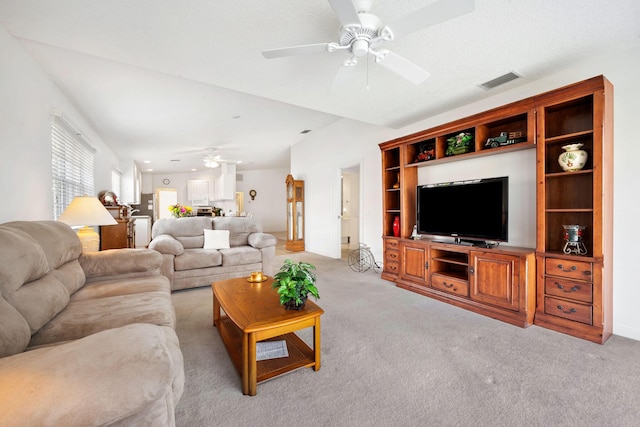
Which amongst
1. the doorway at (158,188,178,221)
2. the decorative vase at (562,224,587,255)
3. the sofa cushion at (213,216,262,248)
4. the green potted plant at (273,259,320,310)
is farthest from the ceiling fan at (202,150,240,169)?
the decorative vase at (562,224,587,255)

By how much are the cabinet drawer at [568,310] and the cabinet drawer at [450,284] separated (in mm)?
691

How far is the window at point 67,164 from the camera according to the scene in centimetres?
329

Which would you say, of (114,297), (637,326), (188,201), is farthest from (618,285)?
(188,201)

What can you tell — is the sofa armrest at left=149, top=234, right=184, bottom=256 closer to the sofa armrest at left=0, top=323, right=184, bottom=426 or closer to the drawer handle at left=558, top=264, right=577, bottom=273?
the sofa armrest at left=0, top=323, right=184, bottom=426

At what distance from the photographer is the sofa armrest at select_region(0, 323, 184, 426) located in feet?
2.32

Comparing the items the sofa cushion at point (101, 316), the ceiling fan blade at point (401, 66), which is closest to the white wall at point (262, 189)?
the ceiling fan blade at point (401, 66)

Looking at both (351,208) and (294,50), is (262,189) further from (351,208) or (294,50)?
(294,50)

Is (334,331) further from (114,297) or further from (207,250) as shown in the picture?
(207,250)

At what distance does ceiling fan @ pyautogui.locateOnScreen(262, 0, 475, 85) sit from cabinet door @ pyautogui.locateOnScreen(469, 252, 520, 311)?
1.89 metres

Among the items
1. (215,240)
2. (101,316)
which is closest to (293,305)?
(101,316)

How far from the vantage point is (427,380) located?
1.76 metres

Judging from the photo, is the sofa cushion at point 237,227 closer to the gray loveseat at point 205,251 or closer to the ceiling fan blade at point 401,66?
the gray loveseat at point 205,251

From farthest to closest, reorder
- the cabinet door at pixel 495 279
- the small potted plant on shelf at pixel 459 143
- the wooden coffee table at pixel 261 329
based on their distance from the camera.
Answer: the small potted plant on shelf at pixel 459 143
the cabinet door at pixel 495 279
the wooden coffee table at pixel 261 329

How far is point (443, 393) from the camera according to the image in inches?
64.6
